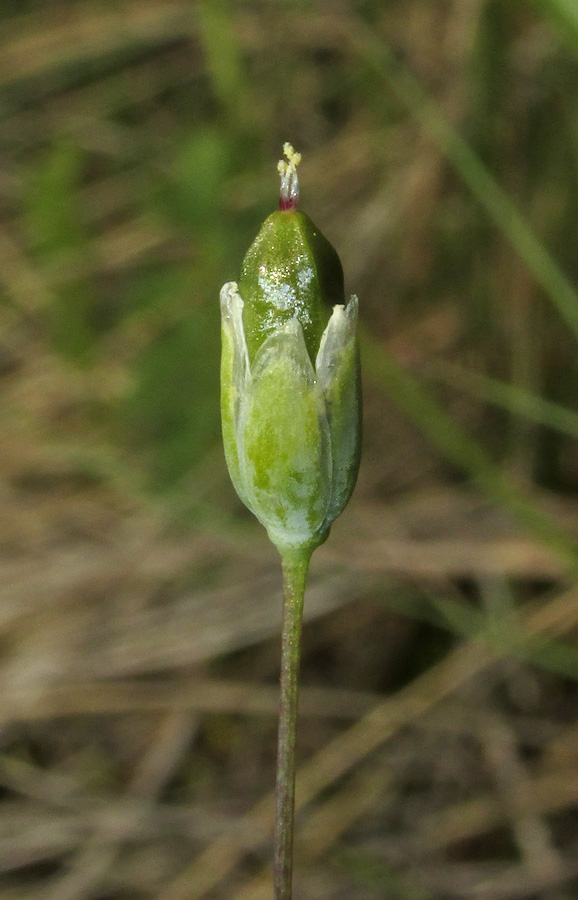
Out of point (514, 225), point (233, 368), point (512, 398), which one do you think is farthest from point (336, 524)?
point (233, 368)

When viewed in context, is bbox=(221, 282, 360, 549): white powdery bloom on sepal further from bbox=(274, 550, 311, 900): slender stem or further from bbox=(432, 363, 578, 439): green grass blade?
bbox=(432, 363, 578, 439): green grass blade

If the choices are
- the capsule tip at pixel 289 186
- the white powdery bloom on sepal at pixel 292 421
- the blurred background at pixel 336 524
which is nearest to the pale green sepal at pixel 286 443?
the white powdery bloom on sepal at pixel 292 421

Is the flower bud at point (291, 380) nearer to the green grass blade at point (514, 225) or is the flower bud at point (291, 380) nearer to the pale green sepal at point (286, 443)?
the pale green sepal at point (286, 443)

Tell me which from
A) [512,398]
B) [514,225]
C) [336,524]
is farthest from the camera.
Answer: [336,524]

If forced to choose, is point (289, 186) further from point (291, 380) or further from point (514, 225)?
point (514, 225)

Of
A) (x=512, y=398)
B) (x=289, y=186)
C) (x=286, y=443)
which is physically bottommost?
(x=286, y=443)

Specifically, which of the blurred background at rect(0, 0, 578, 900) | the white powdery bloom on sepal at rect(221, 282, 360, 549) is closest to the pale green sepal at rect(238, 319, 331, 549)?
the white powdery bloom on sepal at rect(221, 282, 360, 549)

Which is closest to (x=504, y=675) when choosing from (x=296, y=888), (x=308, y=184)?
(x=296, y=888)

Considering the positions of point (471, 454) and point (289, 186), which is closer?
point (289, 186)
